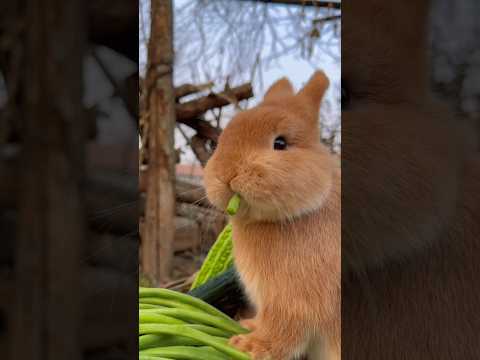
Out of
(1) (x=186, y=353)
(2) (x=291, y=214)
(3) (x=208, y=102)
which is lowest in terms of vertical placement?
(1) (x=186, y=353)

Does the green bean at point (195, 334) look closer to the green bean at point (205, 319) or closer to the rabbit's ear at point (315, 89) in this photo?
the green bean at point (205, 319)

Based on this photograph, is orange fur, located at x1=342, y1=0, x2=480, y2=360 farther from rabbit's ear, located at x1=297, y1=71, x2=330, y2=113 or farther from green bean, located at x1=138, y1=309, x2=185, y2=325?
green bean, located at x1=138, y1=309, x2=185, y2=325

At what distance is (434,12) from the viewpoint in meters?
0.40

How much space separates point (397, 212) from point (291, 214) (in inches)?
3.5

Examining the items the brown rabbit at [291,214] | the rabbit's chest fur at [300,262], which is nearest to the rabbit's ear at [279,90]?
the brown rabbit at [291,214]

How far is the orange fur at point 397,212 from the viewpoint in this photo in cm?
36

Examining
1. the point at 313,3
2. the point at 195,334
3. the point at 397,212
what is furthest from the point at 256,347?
the point at 313,3

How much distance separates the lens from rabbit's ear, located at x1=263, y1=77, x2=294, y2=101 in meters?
0.40

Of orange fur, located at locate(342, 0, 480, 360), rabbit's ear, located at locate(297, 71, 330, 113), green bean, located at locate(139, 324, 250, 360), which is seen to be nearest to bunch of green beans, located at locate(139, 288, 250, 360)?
green bean, located at locate(139, 324, 250, 360)

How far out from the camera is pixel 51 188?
358 mm

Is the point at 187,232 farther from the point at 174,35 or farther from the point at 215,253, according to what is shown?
the point at 174,35

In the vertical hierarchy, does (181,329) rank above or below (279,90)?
below

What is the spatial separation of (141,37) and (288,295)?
0.92 feet

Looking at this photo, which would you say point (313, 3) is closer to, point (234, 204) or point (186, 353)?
point (234, 204)
